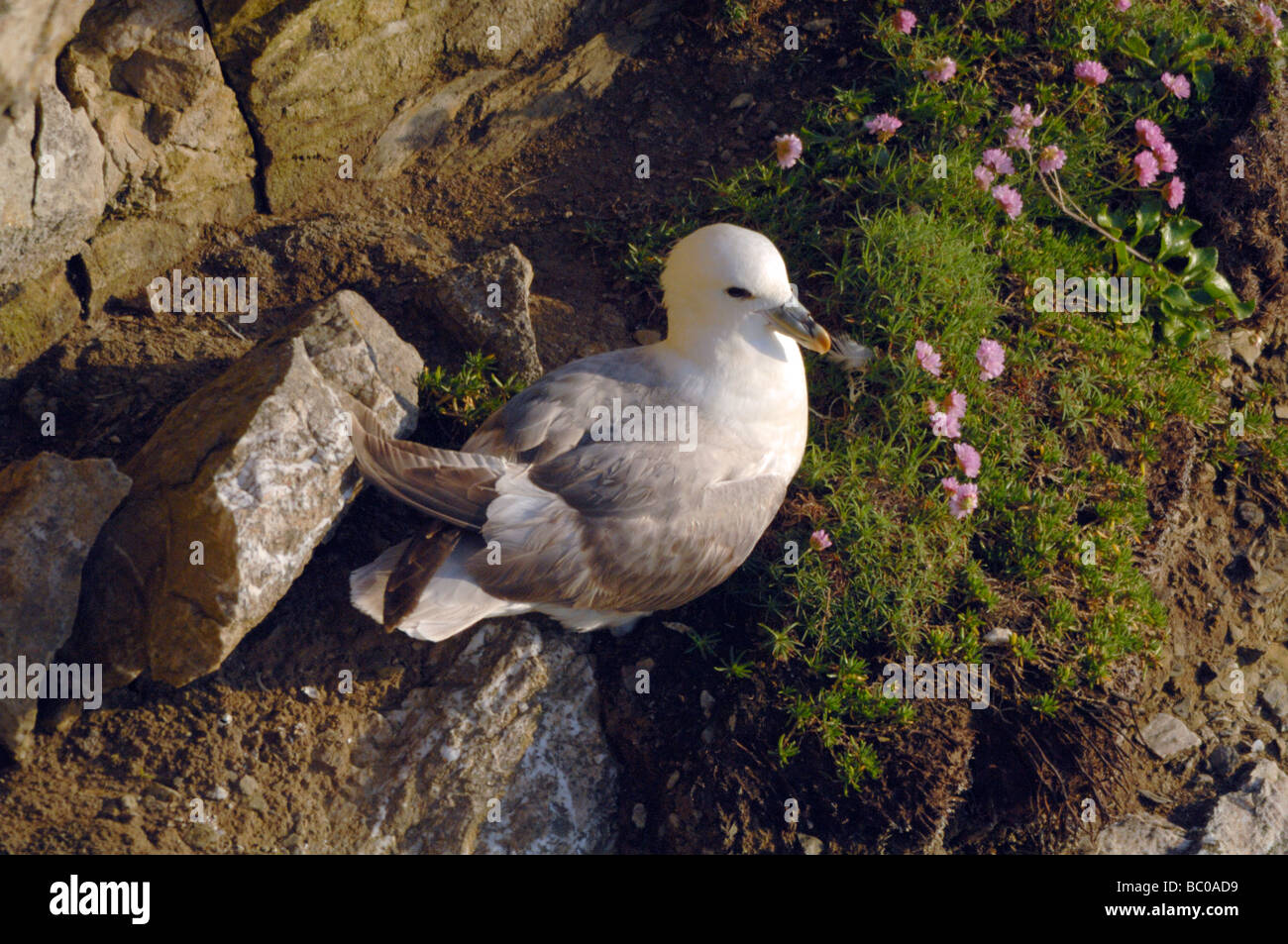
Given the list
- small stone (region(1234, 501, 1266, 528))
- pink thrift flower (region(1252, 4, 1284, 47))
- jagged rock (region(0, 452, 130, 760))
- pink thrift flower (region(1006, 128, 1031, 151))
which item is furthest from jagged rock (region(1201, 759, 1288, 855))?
jagged rock (region(0, 452, 130, 760))

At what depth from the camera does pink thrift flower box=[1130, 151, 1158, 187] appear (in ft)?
Answer: 14.5

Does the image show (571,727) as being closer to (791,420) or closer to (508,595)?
(508,595)

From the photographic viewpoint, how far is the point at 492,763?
11.5 feet

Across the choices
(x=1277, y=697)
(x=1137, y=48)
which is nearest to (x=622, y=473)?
(x=1277, y=697)

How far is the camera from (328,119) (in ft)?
14.3

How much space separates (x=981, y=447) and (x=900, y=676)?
1001 mm

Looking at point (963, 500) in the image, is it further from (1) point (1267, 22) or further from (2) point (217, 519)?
(1) point (1267, 22)

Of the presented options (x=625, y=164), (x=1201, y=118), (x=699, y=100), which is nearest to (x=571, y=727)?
(x=625, y=164)

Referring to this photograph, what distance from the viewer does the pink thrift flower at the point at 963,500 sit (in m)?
3.88

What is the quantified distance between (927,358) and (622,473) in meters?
1.35

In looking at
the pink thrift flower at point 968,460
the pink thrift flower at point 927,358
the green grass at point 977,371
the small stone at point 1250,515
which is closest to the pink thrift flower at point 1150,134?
the green grass at point 977,371

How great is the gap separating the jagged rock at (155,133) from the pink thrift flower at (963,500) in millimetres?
2964

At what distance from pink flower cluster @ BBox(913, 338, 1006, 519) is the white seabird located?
0.56 meters

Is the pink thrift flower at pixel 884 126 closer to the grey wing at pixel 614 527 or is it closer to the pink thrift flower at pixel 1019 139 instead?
the pink thrift flower at pixel 1019 139
